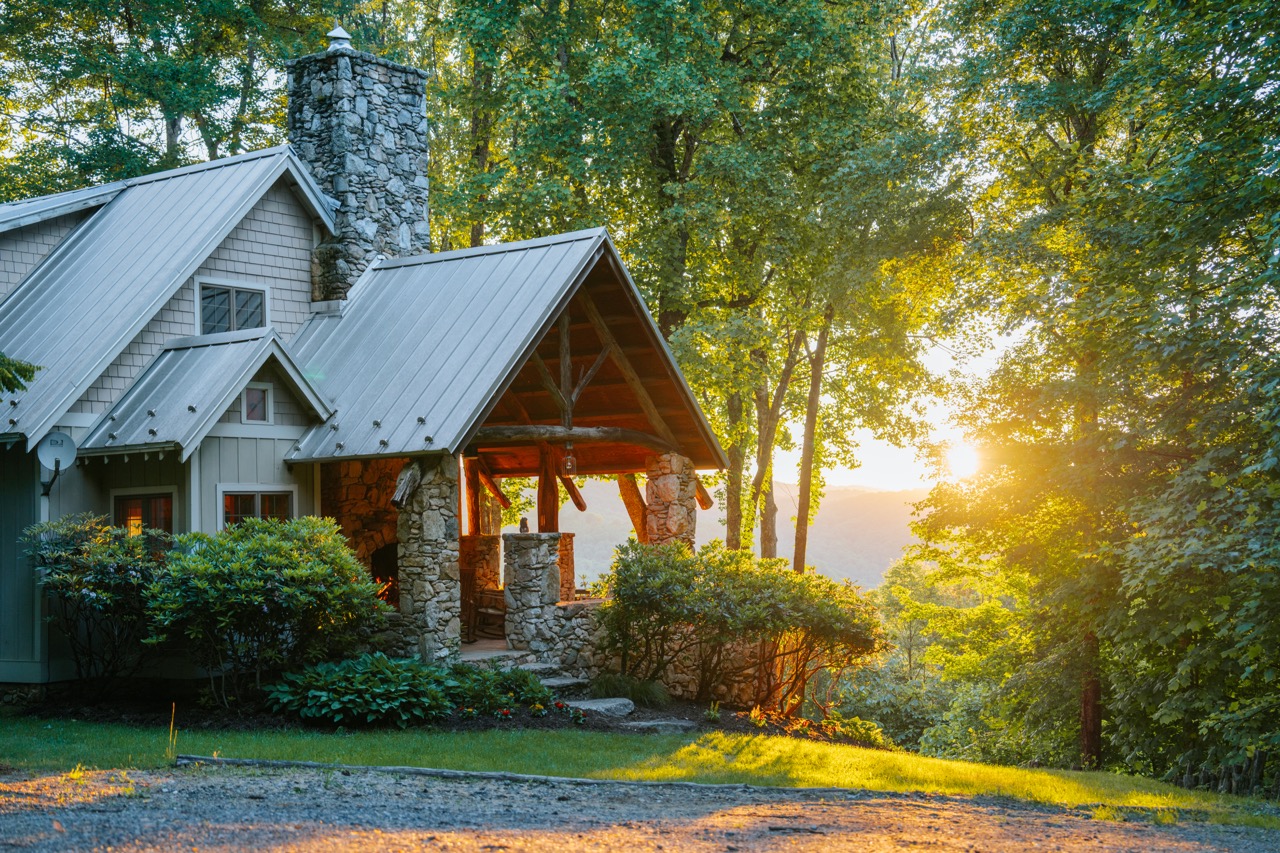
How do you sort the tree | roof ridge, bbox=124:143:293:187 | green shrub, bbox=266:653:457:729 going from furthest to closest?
roof ridge, bbox=124:143:293:187, green shrub, bbox=266:653:457:729, the tree

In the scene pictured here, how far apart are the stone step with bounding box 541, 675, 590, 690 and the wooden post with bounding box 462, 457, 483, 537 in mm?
5022

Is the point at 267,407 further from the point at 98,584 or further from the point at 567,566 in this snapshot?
the point at 567,566

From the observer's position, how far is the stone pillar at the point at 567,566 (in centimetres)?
1778

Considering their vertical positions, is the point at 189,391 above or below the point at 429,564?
above

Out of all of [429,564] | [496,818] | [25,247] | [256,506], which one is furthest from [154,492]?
[496,818]

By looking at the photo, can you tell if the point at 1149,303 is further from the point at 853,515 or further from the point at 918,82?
the point at 853,515

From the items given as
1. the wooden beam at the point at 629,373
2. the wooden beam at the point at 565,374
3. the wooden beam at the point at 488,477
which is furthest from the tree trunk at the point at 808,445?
the wooden beam at the point at 565,374

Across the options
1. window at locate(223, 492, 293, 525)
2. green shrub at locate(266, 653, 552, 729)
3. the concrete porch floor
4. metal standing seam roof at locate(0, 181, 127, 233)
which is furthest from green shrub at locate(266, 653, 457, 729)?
metal standing seam roof at locate(0, 181, 127, 233)

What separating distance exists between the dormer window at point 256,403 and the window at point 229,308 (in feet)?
6.32

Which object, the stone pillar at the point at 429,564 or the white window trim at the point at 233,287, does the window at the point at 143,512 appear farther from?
the stone pillar at the point at 429,564

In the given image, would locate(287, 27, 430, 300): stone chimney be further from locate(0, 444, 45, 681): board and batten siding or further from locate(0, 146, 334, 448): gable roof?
locate(0, 444, 45, 681): board and batten siding

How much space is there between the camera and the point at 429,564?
1332cm

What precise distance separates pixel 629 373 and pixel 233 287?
5.24 m

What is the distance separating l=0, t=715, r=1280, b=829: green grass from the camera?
9289 mm
